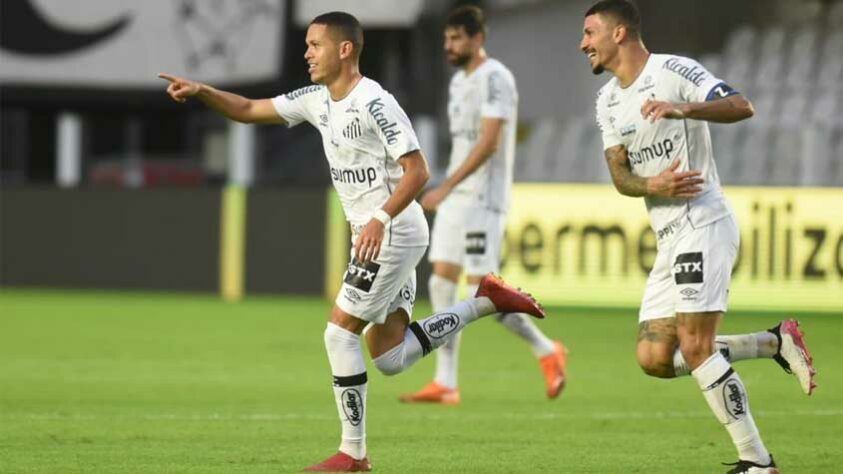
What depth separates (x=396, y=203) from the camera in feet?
24.1

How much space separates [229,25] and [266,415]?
11.5 m

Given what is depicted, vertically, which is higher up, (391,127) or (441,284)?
(391,127)

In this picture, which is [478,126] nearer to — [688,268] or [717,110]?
[688,268]

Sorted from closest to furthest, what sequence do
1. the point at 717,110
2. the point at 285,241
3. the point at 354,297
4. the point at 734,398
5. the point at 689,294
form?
the point at 717,110
the point at 734,398
the point at 689,294
the point at 354,297
the point at 285,241

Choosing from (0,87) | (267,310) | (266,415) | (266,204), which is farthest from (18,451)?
(0,87)

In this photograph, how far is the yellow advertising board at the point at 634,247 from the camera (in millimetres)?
17422

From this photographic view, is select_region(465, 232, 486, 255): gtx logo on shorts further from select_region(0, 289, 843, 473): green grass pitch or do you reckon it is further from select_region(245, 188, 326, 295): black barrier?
select_region(245, 188, 326, 295): black barrier

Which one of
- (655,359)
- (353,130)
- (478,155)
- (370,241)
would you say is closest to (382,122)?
(353,130)

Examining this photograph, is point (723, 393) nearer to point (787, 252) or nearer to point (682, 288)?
point (682, 288)

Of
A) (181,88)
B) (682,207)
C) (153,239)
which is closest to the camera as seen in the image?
(682,207)

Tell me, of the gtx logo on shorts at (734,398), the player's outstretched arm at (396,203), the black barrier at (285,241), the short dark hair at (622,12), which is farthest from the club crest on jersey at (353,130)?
the black barrier at (285,241)

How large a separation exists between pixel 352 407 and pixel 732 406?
1.56m

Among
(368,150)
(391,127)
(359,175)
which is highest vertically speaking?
(391,127)

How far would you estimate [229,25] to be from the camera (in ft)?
67.7
